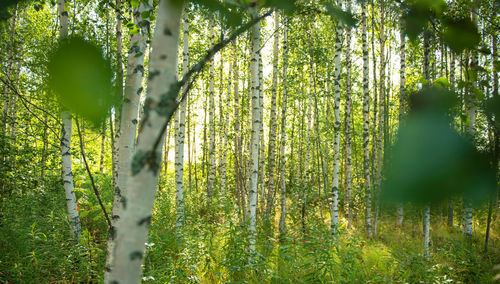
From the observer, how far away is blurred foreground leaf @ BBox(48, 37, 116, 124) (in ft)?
1.49

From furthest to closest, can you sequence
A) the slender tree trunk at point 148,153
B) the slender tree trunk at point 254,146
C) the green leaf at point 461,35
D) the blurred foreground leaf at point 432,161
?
the slender tree trunk at point 254,146, the slender tree trunk at point 148,153, the green leaf at point 461,35, the blurred foreground leaf at point 432,161

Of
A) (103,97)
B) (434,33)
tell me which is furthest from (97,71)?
(434,33)

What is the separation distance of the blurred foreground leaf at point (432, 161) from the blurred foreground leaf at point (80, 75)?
18.9 inches

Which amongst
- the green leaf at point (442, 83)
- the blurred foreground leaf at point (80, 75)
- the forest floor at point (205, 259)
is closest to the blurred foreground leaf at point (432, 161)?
the green leaf at point (442, 83)

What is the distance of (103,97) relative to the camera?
491 mm

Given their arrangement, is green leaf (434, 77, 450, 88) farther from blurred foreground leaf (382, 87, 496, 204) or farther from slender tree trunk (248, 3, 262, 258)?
slender tree trunk (248, 3, 262, 258)

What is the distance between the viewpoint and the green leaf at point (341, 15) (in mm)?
485

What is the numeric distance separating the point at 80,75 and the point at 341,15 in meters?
0.47

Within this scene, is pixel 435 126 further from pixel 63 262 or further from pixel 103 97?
pixel 63 262

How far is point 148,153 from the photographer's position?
72cm

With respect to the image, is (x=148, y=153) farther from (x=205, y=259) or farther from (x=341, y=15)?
(x=205, y=259)

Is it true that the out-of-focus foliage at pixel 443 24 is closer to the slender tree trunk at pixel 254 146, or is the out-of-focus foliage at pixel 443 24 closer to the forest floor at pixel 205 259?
the forest floor at pixel 205 259

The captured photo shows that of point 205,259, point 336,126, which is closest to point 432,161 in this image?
point 205,259

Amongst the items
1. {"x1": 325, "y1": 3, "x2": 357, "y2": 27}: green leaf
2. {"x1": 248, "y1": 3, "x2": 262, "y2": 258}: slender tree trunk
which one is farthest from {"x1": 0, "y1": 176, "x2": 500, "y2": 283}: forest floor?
{"x1": 325, "y1": 3, "x2": 357, "y2": 27}: green leaf
